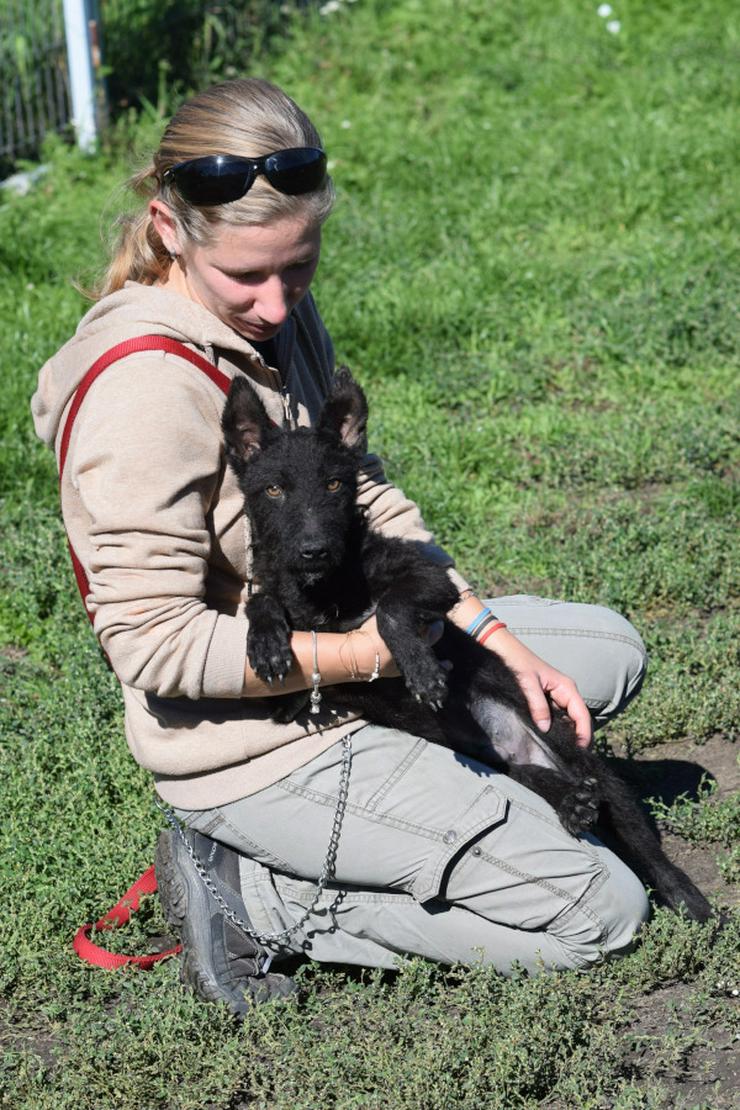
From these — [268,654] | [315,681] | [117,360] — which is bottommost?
[315,681]

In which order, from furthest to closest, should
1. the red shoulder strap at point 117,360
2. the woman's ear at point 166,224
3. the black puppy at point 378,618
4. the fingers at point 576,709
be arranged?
the fingers at point 576,709 < the woman's ear at point 166,224 < the black puppy at point 378,618 < the red shoulder strap at point 117,360

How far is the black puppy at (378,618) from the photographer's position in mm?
3502

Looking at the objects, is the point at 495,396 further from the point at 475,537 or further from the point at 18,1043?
the point at 18,1043

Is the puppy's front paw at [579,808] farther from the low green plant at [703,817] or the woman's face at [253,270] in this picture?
the woman's face at [253,270]

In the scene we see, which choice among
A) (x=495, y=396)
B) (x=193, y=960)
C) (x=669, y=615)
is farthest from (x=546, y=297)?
(x=193, y=960)

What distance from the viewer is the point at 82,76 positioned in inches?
363

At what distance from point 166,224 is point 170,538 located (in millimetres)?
898

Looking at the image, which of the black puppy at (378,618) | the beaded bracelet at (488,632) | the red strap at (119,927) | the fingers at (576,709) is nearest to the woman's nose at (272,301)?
the black puppy at (378,618)

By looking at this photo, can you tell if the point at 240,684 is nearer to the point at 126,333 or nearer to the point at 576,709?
the point at 126,333

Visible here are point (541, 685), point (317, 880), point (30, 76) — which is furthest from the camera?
point (30, 76)

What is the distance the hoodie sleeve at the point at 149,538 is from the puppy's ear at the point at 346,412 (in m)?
0.50

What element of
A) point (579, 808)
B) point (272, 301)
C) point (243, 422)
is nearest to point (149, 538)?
point (243, 422)

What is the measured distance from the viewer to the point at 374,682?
3.72m

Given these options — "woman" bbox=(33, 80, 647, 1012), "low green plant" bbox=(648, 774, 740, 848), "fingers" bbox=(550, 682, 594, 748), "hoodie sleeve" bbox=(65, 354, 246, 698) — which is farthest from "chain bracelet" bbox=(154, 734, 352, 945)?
"low green plant" bbox=(648, 774, 740, 848)
